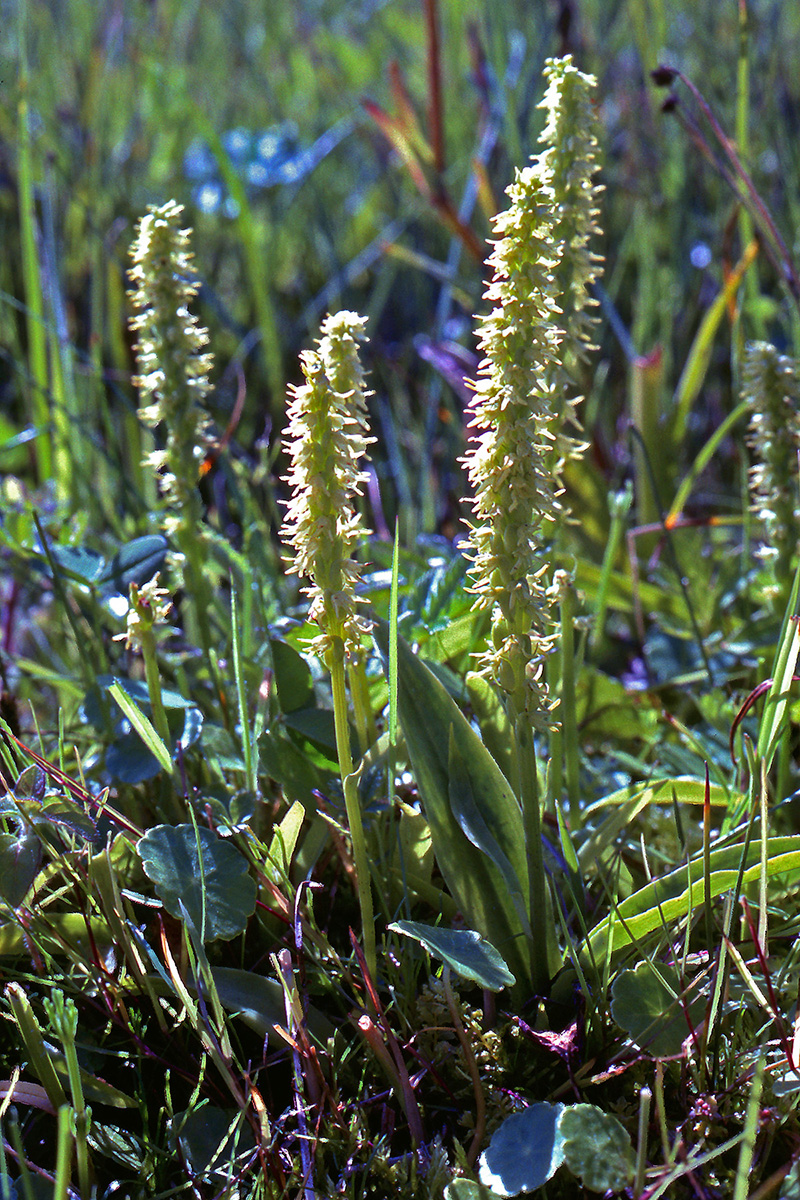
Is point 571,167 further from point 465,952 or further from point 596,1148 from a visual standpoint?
point 596,1148

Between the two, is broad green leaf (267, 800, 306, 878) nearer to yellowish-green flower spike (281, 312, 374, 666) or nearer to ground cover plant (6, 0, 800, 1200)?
ground cover plant (6, 0, 800, 1200)

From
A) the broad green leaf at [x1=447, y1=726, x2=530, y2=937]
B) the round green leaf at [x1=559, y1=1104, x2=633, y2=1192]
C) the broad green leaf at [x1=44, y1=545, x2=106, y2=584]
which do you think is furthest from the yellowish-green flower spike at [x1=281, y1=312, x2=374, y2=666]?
the broad green leaf at [x1=44, y1=545, x2=106, y2=584]

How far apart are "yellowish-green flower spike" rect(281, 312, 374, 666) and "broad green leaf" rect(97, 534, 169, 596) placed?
54 centimetres

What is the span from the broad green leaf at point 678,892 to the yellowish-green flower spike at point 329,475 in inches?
15.7

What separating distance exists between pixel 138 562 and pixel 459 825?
592mm

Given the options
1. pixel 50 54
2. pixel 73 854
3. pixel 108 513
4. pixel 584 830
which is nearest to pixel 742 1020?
pixel 584 830

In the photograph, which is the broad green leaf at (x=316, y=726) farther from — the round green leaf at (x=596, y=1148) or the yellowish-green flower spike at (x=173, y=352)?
the round green leaf at (x=596, y=1148)

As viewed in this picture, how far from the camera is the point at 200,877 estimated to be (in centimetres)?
104

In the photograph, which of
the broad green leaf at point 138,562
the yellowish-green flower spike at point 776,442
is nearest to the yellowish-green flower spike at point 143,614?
the broad green leaf at point 138,562

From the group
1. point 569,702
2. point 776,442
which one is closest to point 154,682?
point 569,702

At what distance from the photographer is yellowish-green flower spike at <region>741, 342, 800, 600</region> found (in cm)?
132

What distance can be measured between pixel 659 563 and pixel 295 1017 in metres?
1.19

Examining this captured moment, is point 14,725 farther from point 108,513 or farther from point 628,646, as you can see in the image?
point 628,646

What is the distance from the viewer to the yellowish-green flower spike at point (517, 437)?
32.0 inches
